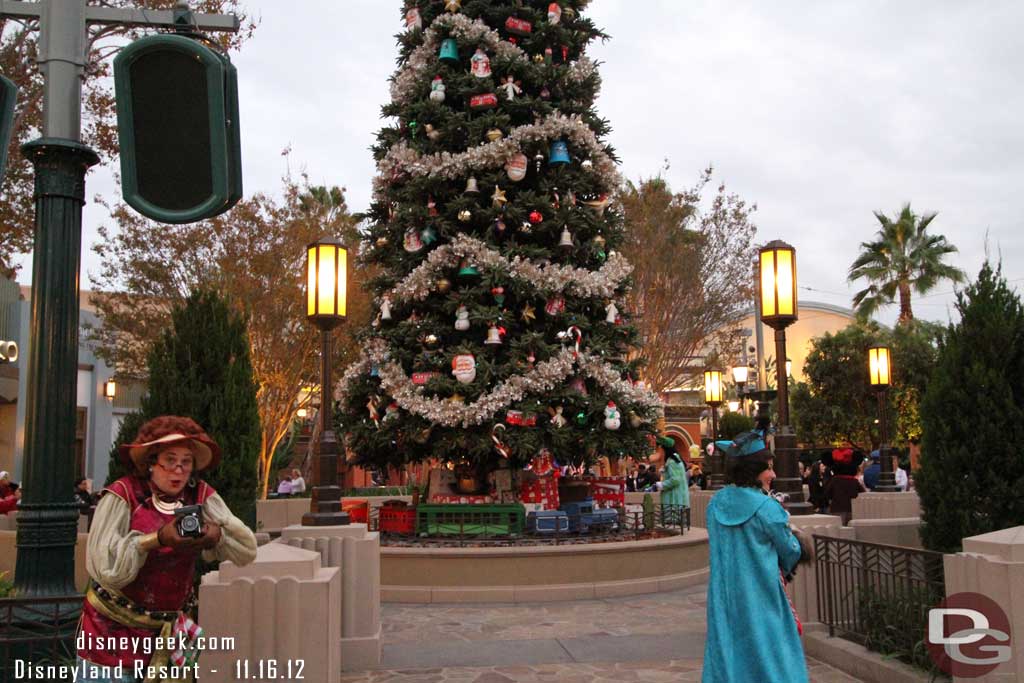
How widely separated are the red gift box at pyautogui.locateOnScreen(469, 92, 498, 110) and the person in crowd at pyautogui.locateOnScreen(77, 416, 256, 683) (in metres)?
10.1

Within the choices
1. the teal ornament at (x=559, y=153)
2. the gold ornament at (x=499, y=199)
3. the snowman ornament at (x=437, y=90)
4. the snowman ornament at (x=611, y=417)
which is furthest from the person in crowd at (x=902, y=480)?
the snowman ornament at (x=437, y=90)

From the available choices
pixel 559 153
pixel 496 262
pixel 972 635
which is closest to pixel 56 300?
pixel 972 635

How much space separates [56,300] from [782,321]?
703 cm

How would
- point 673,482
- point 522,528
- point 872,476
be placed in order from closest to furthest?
point 522,528 < point 673,482 < point 872,476

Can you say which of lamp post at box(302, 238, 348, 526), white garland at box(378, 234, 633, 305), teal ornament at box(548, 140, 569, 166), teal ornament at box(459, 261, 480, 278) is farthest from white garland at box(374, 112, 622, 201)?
lamp post at box(302, 238, 348, 526)

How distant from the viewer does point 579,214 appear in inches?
521

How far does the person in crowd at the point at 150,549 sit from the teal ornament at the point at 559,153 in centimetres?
999

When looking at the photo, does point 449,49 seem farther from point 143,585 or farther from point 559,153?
point 143,585

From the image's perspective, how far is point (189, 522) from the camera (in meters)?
3.36

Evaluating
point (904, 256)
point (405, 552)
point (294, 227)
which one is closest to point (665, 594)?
point (405, 552)

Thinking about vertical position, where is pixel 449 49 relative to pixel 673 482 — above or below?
above

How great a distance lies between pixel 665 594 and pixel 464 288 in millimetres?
5093

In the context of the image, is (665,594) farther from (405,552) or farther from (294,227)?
(294,227)

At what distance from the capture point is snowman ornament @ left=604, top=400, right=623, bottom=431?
1231cm
